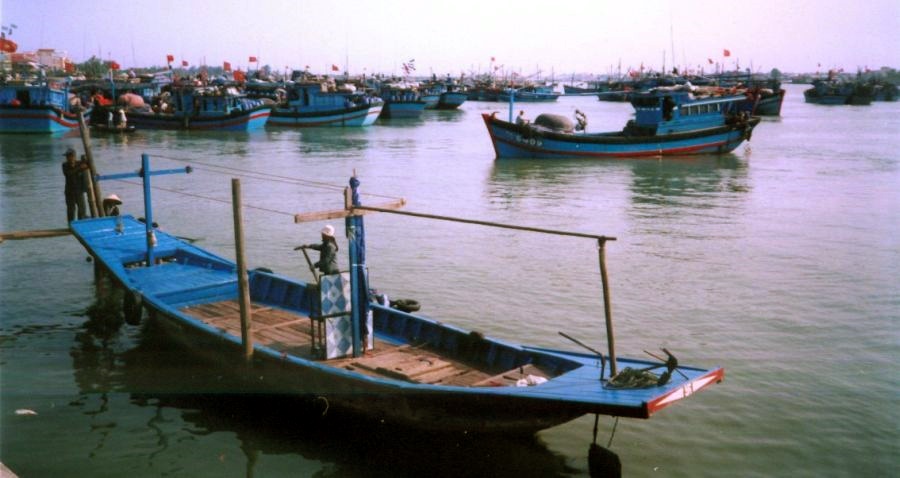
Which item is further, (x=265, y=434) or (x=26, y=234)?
(x=26, y=234)

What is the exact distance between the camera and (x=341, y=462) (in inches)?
364

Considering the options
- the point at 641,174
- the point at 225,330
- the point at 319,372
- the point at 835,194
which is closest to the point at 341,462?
the point at 319,372

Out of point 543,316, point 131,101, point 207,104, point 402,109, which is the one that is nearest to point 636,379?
point 543,316

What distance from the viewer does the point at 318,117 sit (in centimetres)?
6209

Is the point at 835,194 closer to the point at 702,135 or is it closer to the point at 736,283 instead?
the point at 702,135

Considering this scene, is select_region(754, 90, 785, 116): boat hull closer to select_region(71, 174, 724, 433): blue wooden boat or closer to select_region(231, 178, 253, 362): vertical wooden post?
select_region(71, 174, 724, 433): blue wooden boat

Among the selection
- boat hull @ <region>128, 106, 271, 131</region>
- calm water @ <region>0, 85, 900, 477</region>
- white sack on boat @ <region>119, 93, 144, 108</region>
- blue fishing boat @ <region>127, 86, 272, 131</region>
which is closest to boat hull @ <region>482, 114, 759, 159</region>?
calm water @ <region>0, 85, 900, 477</region>

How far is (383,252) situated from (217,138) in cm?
3679

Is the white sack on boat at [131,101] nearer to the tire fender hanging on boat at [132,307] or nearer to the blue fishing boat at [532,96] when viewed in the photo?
the blue fishing boat at [532,96]

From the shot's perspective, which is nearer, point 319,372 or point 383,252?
point 319,372

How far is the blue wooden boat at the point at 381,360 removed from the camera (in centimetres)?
829

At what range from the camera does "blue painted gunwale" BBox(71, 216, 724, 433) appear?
811cm

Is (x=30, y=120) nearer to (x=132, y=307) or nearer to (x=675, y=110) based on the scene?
(x=675, y=110)

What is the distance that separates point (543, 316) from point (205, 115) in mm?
47306
